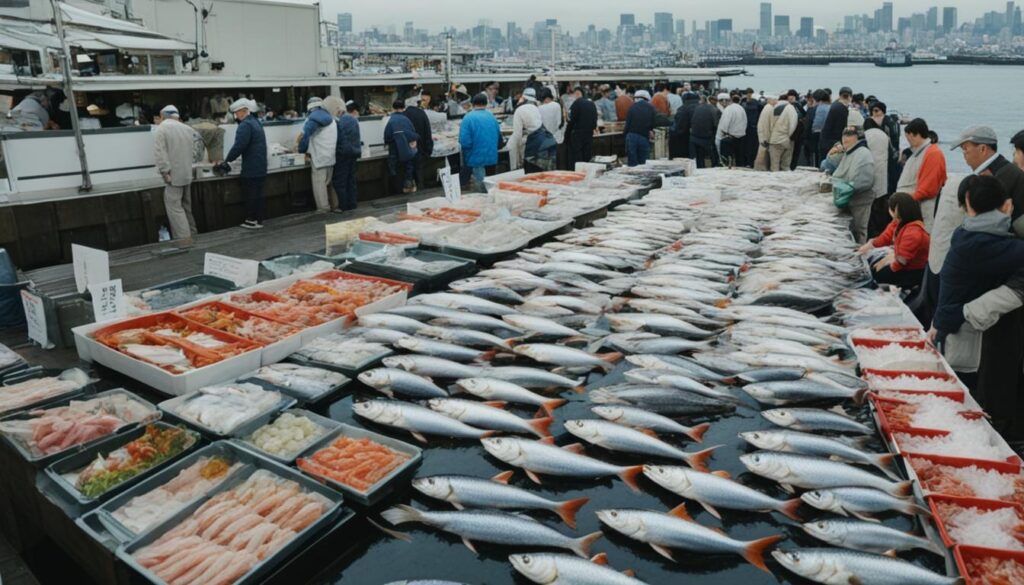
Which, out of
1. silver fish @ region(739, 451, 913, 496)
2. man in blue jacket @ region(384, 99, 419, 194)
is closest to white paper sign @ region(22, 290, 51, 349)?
silver fish @ region(739, 451, 913, 496)

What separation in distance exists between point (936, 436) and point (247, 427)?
11.3 feet

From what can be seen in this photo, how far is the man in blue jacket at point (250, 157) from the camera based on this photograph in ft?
37.1

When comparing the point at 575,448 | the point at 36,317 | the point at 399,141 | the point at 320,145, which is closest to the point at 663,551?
the point at 575,448

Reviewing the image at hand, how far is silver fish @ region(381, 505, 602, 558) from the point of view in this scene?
2.68 metres

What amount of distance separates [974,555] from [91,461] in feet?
12.8

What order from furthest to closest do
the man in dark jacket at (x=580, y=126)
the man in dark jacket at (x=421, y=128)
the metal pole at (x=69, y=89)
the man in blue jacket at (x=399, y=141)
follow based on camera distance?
1. the man in dark jacket at (x=580, y=126)
2. the man in dark jacket at (x=421, y=128)
3. the man in blue jacket at (x=399, y=141)
4. the metal pole at (x=69, y=89)

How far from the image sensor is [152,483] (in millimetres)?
3096

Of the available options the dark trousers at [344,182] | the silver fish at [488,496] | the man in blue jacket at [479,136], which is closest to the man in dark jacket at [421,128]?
the man in blue jacket at [479,136]

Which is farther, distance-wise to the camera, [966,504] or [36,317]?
[36,317]

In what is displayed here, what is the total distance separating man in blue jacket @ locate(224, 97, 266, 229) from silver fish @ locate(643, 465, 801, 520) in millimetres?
10297

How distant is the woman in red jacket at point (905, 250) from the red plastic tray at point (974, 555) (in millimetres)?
4379

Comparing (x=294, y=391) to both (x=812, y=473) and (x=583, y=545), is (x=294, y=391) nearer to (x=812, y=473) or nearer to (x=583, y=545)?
(x=583, y=545)

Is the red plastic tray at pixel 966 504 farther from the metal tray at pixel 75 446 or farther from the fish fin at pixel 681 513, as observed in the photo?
the metal tray at pixel 75 446

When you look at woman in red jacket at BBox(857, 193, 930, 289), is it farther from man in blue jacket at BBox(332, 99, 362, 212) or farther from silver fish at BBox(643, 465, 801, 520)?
man in blue jacket at BBox(332, 99, 362, 212)
